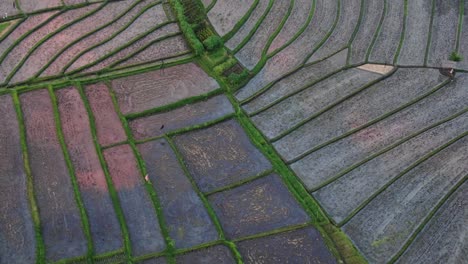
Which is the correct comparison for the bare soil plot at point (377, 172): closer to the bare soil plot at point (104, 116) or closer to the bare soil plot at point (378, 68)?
the bare soil plot at point (378, 68)

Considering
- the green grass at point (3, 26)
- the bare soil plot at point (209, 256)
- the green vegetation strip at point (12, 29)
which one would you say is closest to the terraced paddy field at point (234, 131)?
the bare soil plot at point (209, 256)

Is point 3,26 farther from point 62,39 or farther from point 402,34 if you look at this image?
point 402,34

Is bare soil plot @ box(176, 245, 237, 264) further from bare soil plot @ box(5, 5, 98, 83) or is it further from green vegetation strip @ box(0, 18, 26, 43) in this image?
green vegetation strip @ box(0, 18, 26, 43)

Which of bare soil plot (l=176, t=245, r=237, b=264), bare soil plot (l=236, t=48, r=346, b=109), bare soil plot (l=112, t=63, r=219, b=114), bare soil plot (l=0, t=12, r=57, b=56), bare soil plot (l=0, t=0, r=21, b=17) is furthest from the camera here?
bare soil plot (l=0, t=0, r=21, b=17)

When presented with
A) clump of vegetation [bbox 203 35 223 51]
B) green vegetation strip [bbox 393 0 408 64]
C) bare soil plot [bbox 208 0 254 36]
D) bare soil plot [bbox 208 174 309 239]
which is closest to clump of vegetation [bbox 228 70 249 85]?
clump of vegetation [bbox 203 35 223 51]

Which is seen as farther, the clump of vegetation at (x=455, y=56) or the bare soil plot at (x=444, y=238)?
the clump of vegetation at (x=455, y=56)

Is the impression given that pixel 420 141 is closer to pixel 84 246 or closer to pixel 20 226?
pixel 84 246

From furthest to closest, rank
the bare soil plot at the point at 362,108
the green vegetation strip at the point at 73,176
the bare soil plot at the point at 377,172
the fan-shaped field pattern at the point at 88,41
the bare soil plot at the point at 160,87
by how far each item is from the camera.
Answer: the fan-shaped field pattern at the point at 88,41, the bare soil plot at the point at 160,87, the bare soil plot at the point at 362,108, the bare soil plot at the point at 377,172, the green vegetation strip at the point at 73,176
